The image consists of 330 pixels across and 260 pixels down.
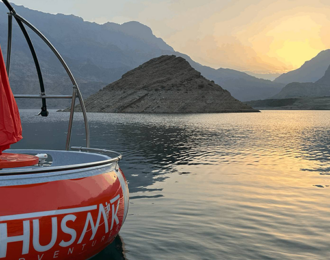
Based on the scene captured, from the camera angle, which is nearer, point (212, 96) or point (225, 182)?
point (225, 182)

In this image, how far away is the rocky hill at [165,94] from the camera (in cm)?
13175

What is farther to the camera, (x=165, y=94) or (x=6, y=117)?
(x=165, y=94)

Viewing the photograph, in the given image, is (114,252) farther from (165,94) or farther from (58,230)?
(165,94)

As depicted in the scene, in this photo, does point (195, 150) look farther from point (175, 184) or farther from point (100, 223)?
point (100, 223)

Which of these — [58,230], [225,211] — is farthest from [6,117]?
[225,211]

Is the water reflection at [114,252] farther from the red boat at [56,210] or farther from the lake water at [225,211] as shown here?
the red boat at [56,210]

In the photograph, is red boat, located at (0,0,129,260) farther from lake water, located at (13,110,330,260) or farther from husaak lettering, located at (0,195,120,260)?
lake water, located at (13,110,330,260)

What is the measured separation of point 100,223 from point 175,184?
294 inches

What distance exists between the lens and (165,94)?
137 meters

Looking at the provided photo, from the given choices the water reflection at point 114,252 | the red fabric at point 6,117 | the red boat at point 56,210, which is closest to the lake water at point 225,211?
the water reflection at point 114,252

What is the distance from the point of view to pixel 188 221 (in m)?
8.25

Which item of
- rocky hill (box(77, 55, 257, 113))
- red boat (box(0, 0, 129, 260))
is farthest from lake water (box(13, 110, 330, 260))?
rocky hill (box(77, 55, 257, 113))

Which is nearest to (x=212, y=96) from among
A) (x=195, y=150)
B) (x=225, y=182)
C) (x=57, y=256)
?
(x=195, y=150)

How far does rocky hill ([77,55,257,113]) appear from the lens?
132 meters
